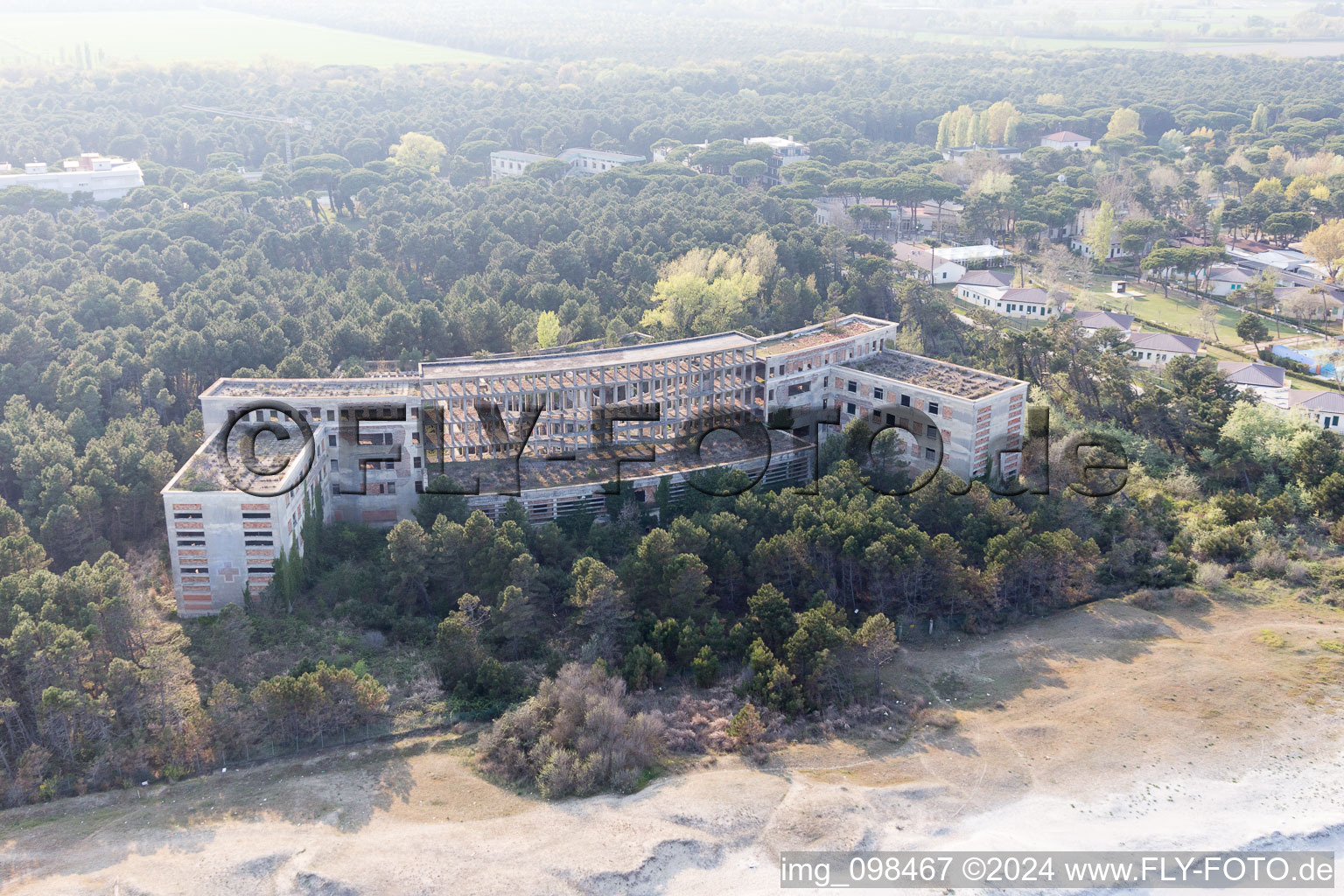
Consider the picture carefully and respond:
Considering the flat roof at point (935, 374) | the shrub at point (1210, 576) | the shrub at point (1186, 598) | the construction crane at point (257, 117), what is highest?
the construction crane at point (257, 117)

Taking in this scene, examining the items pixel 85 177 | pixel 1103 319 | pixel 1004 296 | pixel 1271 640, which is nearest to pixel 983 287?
pixel 1004 296

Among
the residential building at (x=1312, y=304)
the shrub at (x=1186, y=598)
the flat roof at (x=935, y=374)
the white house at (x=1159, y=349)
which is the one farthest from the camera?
the residential building at (x=1312, y=304)

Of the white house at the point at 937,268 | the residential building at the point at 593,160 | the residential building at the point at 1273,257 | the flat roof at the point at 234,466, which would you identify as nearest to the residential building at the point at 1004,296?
the white house at the point at 937,268

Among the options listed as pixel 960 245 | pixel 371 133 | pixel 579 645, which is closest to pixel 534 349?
pixel 579 645

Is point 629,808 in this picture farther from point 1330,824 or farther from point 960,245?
point 960,245

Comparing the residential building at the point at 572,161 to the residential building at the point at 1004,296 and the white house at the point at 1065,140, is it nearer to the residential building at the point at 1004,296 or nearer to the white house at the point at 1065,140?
the residential building at the point at 1004,296

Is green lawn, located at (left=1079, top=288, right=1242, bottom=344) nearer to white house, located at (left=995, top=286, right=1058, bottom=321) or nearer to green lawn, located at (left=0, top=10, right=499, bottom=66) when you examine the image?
white house, located at (left=995, top=286, right=1058, bottom=321)

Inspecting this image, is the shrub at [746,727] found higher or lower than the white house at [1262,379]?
lower

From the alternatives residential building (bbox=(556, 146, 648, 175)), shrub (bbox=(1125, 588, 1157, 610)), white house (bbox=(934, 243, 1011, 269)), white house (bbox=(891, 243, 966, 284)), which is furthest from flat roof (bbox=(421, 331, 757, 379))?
residential building (bbox=(556, 146, 648, 175))

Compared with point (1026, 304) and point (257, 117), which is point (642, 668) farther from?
point (257, 117)
